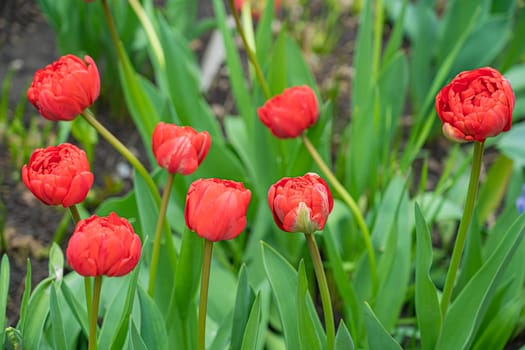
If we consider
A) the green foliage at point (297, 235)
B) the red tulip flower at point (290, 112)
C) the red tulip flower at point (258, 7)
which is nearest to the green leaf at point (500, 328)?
the green foliage at point (297, 235)

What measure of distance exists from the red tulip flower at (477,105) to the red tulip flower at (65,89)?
44cm

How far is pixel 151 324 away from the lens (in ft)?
3.58

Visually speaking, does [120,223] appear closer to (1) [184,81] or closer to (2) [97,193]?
(1) [184,81]

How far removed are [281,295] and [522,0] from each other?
1.51 meters

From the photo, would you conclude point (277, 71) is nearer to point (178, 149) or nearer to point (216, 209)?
point (178, 149)

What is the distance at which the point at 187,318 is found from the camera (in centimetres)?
Result: 123

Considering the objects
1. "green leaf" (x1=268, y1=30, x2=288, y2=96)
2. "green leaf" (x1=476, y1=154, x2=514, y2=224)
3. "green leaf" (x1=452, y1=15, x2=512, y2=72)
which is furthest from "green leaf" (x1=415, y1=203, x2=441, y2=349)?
"green leaf" (x1=452, y1=15, x2=512, y2=72)

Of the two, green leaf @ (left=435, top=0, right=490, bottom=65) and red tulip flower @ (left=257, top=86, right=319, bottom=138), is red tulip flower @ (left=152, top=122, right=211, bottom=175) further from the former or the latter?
green leaf @ (left=435, top=0, right=490, bottom=65)

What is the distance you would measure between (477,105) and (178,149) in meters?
0.36

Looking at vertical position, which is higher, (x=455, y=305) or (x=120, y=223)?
(x=120, y=223)

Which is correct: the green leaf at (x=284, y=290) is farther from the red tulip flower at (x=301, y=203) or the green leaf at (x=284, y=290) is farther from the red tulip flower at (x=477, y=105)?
the red tulip flower at (x=477, y=105)

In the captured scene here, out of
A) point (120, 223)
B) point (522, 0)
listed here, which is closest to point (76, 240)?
point (120, 223)

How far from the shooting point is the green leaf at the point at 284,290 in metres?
1.14

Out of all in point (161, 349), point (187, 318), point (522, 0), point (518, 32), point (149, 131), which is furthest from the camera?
point (522, 0)
